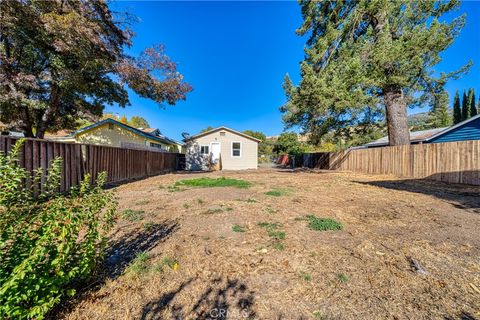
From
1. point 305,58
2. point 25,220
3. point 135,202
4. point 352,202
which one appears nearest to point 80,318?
point 25,220

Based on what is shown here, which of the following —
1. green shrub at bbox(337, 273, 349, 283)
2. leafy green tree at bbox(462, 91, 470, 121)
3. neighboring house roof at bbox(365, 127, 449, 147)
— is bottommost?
green shrub at bbox(337, 273, 349, 283)

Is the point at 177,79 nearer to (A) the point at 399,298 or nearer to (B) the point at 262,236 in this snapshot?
(B) the point at 262,236

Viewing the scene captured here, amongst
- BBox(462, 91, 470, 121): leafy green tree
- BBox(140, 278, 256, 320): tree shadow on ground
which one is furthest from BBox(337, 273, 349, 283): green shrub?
BBox(462, 91, 470, 121): leafy green tree

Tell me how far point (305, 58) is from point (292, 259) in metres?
12.4

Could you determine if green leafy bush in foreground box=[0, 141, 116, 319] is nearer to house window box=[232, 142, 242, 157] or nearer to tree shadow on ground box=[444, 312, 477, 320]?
tree shadow on ground box=[444, 312, 477, 320]

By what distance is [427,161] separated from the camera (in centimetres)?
884

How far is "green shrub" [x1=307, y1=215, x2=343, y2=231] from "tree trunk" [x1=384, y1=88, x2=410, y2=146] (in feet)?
33.9

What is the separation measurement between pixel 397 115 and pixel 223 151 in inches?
482

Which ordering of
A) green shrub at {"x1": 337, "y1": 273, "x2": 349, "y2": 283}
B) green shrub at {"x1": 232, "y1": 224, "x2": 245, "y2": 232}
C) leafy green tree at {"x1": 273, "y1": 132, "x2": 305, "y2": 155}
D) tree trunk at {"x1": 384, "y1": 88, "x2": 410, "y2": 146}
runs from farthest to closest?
leafy green tree at {"x1": 273, "y1": 132, "x2": 305, "y2": 155} → tree trunk at {"x1": 384, "y1": 88, "x2": 410, "y2": 146} → green shrub at {"x1": 232, "y1": 224, "x2": 245, "y2": 232} → green shrub at {"x1": 337, "y1": 273, "x2": 349, "y2": 283}

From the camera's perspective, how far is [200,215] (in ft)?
A: 13.6

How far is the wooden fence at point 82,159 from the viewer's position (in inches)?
181

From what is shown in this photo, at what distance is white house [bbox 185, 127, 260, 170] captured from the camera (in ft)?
59.1

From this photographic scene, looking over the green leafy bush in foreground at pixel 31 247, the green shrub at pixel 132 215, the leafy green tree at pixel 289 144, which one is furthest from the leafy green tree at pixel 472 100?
the green leafy bush in foreground at pixel 31 247

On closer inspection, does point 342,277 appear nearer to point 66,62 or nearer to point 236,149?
point 66,62
